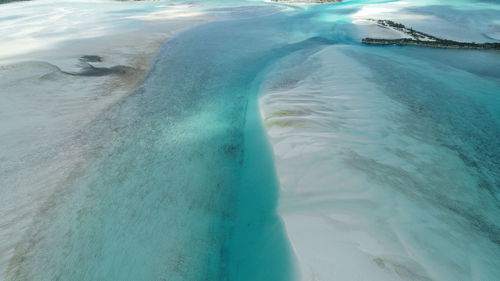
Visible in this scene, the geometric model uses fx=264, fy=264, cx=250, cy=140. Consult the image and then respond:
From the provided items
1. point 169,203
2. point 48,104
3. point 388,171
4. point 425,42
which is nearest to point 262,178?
point 169,203

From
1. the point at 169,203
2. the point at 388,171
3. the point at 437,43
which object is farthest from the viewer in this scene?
the point at 437,43

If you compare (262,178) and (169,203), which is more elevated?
(262,178)

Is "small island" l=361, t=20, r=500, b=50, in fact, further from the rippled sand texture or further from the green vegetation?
the rippled sand texture

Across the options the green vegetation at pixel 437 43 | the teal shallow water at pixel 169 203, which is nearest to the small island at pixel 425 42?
the green vegetation at pixel 437 43

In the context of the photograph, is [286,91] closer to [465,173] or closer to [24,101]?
[465,173]

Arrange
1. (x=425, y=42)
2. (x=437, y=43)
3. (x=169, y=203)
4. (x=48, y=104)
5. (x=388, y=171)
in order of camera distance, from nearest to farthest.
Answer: (x=169, y=203)
(x=388, y=171)
(x=48, y=104)
(x=437, y=43)
(x=425, y=42)

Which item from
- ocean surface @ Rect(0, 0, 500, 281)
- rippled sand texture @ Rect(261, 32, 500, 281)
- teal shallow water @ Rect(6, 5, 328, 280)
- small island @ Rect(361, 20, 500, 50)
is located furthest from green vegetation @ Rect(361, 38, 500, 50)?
teal shallow water @ Rect(6, 5, 328, 280)

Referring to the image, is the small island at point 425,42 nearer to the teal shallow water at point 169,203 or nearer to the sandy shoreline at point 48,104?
the teal shallow water at point 169,203

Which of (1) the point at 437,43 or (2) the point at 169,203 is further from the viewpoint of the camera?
(1) the point at 437,43

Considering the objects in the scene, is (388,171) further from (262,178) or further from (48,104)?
(48,104)
